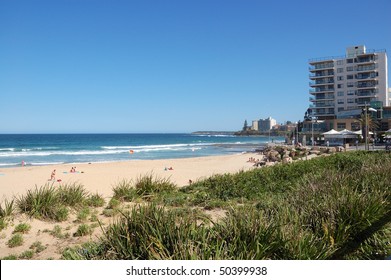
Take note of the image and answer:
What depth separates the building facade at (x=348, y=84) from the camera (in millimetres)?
61594

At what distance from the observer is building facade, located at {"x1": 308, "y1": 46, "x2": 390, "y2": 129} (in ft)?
202

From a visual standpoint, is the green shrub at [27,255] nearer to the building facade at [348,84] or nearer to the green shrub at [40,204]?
the green shrub at [40,204]

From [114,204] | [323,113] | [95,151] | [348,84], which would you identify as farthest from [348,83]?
[114,204]

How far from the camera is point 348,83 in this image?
63.9m

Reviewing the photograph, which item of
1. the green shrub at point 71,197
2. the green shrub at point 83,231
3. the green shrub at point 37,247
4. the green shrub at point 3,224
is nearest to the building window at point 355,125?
the green shrub at point 71,197

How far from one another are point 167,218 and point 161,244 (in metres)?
0.54

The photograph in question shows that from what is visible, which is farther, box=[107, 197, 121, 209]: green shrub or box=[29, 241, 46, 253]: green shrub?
box=[107, 197, 121, 209]: green shrub

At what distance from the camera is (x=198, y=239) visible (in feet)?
11.1

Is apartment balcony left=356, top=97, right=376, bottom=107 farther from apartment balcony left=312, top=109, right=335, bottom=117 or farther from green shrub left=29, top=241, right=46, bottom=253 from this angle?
green shrub left=29, top=241, right=46, bottom=253

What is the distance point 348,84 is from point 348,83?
0.64ft

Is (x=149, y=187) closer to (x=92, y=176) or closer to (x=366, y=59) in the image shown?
(x=92, y=176)

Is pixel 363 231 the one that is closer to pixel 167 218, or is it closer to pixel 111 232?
pixel 167 218

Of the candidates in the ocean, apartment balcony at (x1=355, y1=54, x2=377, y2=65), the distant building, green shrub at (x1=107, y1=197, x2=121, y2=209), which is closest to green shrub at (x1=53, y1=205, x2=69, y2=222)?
green shrub at (x1=107, y1=197, x2=121, y2=209)
